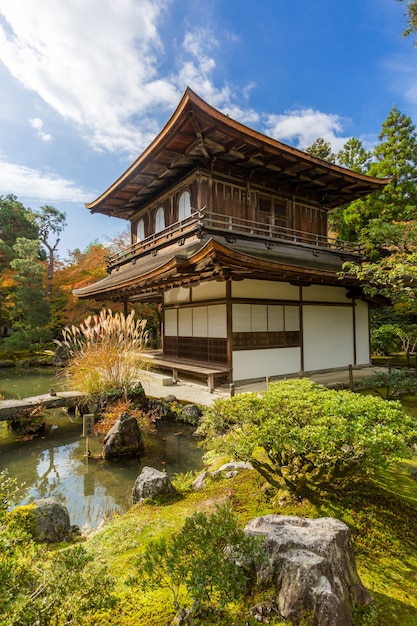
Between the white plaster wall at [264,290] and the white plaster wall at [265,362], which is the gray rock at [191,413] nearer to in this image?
the white plaster wall at [265,362]

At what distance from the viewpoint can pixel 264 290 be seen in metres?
7.95

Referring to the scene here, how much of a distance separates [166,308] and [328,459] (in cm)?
897

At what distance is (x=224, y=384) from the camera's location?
7398 mm

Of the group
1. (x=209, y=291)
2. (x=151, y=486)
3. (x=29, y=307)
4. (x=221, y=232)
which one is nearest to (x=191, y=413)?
(x=151, y=486)

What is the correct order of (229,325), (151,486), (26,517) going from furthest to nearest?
(229,325), (151,486), (26,517)

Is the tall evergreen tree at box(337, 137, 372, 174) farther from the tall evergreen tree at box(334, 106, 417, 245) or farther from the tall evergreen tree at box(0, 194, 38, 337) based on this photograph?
the tall evergreen tree at box(0, 194, 38, 337)

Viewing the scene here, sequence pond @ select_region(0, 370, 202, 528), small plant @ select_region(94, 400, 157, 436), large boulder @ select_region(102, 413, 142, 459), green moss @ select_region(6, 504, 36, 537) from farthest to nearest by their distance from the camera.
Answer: small plant @ select_region(94, 400, 157, 436) → large boulder @ select_region(102, 413, 142, 459) → pond @ select_region(0, 370, 202, 528) → green moss @ select_region(6, 504, 36, 537)

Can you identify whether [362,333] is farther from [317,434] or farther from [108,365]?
[317,434]

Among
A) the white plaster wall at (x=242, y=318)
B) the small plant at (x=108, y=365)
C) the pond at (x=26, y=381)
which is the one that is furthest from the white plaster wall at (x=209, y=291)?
the pond at (x=26, y=381)

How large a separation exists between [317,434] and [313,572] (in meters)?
0.79

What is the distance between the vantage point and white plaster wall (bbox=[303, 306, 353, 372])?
8742 mm

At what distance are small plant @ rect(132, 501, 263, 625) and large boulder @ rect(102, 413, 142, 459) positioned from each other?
3488 mm

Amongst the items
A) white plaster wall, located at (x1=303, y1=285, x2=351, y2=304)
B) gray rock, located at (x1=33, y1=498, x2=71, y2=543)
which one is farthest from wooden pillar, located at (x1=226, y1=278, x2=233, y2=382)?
gray rock, located at (x1=33, y1=498, x2=71, y2=543)

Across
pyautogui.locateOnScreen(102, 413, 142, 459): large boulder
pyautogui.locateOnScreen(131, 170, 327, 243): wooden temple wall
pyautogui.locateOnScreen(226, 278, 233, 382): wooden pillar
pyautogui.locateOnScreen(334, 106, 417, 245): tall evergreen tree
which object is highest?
pyautogui.locateOnScreen(334, 106, 417, 245): tall evergreen tree
